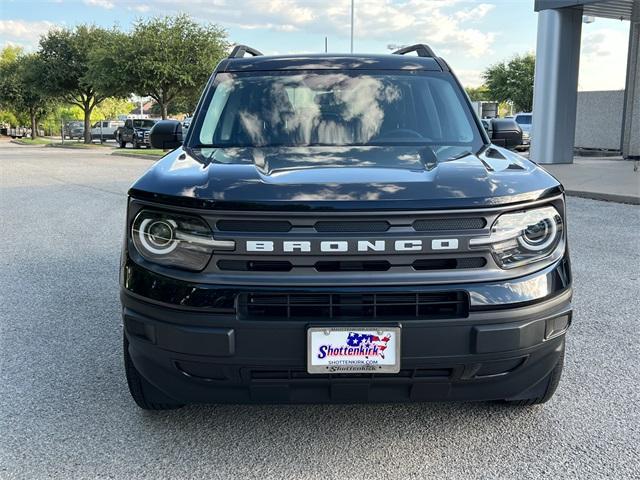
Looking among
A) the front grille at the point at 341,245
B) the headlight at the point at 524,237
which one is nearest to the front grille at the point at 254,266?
the front grille at the point at 341,245

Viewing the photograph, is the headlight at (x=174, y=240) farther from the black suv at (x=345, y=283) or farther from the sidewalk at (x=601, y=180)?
the sidewalk at (x=601, y=180)

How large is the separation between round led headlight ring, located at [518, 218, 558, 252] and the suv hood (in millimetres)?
118

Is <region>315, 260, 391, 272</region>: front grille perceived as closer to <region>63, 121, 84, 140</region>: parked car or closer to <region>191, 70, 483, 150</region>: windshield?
<region>191, 70, 483, 150</region>: windshield

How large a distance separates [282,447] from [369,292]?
3.06 feet

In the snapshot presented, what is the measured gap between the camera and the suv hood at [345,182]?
2.38 m

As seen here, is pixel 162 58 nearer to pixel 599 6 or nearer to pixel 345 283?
pixel 599 6

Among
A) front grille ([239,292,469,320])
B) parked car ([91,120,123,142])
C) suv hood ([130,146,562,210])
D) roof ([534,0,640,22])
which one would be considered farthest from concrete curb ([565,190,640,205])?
parked car ([91,120,123,142])

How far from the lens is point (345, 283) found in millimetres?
2344

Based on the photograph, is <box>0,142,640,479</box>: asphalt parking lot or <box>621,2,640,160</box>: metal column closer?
<box>0,142,640,479</box>: asphalt parking lot

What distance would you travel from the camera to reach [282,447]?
111 inches

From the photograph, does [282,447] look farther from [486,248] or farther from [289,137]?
[289,137]

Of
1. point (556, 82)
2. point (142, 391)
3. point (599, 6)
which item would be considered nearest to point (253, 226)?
point (142, 391)

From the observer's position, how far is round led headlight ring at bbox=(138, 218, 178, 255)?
8.15 ft

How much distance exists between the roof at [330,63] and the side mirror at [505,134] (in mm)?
548
